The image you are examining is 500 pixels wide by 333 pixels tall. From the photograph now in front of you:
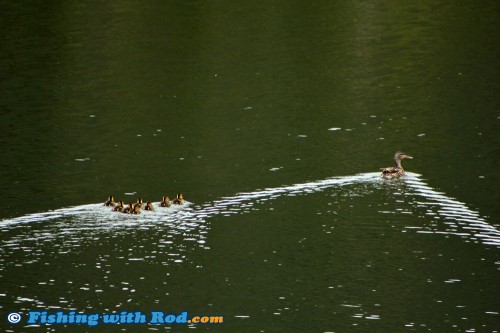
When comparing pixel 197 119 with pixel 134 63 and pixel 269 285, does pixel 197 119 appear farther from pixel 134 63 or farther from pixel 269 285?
pixel 269 285

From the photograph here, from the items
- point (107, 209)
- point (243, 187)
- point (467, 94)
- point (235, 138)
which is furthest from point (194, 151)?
point (467, 94)

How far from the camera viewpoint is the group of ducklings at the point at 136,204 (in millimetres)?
20859

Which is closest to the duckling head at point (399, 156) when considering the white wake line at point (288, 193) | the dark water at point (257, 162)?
the dark water at point (257, 162)

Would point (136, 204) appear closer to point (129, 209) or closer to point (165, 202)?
point (129, 209)

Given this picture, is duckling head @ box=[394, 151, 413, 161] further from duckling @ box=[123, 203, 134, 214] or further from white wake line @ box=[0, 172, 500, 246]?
duckling @ box=[123, 203, 134, 214]

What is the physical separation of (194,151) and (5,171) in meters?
4.30

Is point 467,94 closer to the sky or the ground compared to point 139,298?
closer to the sky

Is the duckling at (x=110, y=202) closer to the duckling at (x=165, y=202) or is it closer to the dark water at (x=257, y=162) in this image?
the dark water at (x=257, y=162)

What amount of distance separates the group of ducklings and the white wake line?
118 millimetres

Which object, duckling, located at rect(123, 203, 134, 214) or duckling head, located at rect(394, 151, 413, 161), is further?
duckling head, located at rect(394, 151, 413, 161)

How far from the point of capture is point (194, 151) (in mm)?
26047

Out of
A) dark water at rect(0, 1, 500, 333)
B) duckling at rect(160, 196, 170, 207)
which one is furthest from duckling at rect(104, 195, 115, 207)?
duckling at rect(160, 196, 170, 207)
